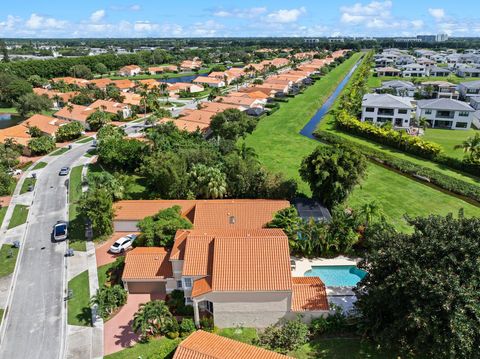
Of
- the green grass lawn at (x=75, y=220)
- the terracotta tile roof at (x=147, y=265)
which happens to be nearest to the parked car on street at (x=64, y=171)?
the green grass lawn at (x=75, y=220)

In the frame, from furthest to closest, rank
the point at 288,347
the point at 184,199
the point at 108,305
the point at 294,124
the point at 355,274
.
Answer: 1. the point at 294,124
2. the point at 184,199
3. the point at 355,274
4. the point at 108,305
5. the point at 288,347

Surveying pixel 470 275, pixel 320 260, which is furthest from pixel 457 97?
pixel 470 275


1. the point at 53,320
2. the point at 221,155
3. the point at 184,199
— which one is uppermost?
the point at 221,155

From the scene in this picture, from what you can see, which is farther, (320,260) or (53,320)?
(320,260)

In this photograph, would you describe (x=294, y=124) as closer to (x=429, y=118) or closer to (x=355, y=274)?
(x=429, y=118)

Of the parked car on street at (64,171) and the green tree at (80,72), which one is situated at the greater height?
the green tree at (80,72)

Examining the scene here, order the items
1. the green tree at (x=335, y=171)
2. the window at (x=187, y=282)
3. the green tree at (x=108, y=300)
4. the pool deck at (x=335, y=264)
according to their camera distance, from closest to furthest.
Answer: the green tree at (x=108, y=300) → the window at (x=187, y=282) → the pool deck at (x=335, y=264) → the green tree at (x=335, y=171)

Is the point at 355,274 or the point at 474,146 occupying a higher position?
the point at 474,146

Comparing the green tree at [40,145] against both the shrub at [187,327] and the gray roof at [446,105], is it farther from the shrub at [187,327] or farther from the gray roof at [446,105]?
the gray roof at [446,105]
